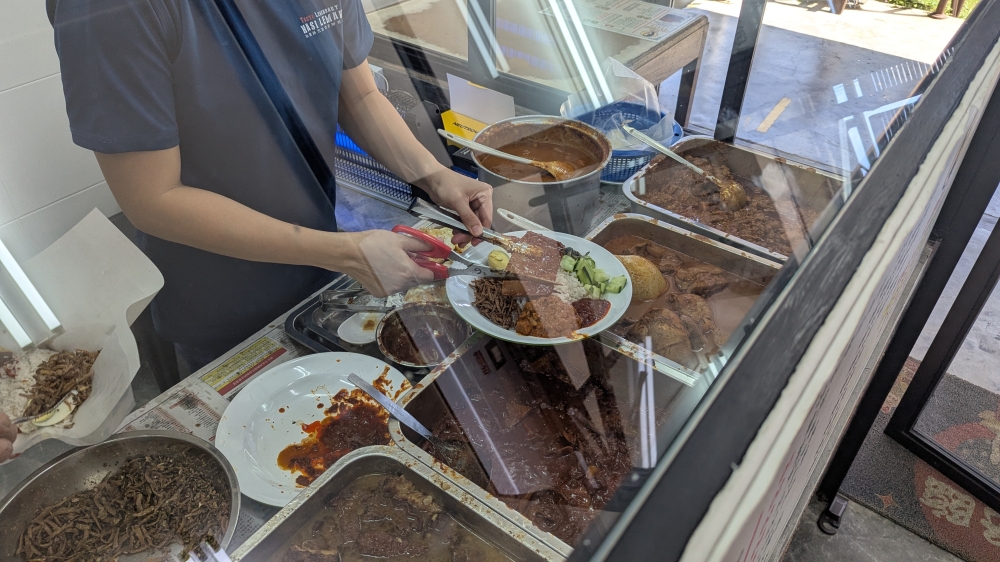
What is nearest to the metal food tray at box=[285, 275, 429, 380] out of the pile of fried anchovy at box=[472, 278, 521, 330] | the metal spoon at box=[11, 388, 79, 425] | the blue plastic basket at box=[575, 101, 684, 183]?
the pile of fried anchovy at box=[472, 278, 521, 330]

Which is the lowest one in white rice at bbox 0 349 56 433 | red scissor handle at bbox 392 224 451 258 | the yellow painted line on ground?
the yellow painted line on ground

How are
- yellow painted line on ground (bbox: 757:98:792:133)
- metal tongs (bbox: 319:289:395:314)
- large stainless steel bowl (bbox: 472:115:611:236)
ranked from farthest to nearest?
yellow painted line on ground (bbox: 757:98:792:133) → large stainless steel bowl (bbox: 472:115:611:236) → metal tongs (bbox: 319:289:395:314)

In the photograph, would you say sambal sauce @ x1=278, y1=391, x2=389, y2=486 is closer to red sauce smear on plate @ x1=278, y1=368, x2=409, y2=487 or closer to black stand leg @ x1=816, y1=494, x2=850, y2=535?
red sauce smear on plate @ x1=278, y1=368, x2=409, y2=487

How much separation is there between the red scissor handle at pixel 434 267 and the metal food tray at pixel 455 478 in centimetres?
23

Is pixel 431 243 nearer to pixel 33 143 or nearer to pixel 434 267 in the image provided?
pixel 434 267

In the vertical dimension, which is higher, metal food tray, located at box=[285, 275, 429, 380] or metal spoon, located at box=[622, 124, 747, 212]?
metal food tray, located at box=[285, 275, 429, 380]

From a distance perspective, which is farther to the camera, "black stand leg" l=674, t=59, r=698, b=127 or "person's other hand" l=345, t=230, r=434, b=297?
"black stand leg" l=674, t=59, r=698, b=127

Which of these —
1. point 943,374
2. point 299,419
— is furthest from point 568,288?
point 943,374

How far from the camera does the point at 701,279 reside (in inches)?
72.2

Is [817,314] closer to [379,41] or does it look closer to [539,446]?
[539,446]

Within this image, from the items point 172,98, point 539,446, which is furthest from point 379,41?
point 539,446

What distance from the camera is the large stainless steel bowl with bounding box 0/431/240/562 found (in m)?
0.97

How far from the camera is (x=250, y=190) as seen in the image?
1488 millimetres

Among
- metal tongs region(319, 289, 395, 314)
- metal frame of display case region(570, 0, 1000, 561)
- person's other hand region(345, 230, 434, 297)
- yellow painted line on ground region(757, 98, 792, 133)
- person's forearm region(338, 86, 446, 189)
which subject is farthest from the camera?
yellow painted line on ground region(757, 98, 792, 133)
